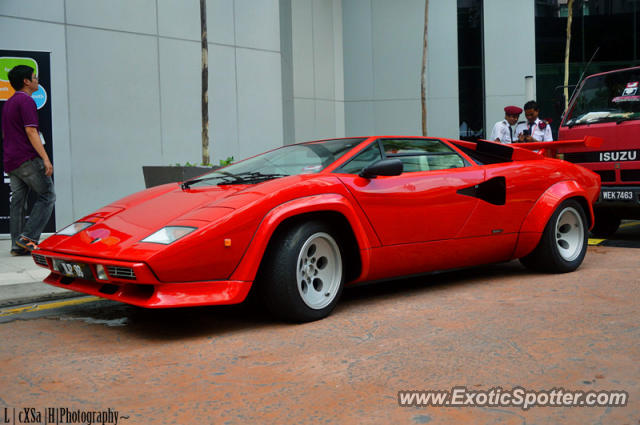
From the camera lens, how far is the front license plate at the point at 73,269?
3730mm

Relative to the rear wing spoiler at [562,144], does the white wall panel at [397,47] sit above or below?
above

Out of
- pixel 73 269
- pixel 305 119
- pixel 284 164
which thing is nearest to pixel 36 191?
pixel 73 269

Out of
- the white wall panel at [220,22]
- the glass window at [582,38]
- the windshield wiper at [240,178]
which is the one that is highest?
the glass window at [582,38]

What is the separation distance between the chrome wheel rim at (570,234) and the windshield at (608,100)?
2.30 m

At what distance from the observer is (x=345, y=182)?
4230 millimetres

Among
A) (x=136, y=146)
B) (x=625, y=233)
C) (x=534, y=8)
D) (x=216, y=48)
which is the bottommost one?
(x=625, y=233)

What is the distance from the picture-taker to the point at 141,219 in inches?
156

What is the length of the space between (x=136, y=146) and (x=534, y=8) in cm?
1492

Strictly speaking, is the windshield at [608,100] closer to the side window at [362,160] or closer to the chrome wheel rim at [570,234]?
the chrome wheel rim at [570,234]

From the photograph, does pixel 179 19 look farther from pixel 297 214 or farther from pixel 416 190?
pixel 297 214

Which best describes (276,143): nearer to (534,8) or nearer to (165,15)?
(165,15)

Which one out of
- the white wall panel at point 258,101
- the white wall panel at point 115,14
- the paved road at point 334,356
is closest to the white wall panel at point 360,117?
the white wall panel at point 258,101

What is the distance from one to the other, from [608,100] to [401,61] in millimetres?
13427

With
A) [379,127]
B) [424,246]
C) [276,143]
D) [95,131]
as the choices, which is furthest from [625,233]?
[379,127]
